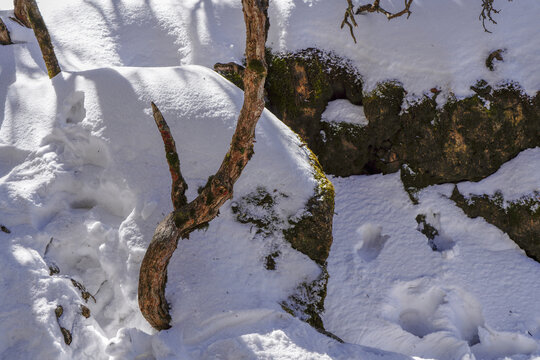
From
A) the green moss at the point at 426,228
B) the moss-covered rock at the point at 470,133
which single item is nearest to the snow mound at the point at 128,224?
the green moss at the point at 426,228

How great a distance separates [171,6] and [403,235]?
5705 millimetres

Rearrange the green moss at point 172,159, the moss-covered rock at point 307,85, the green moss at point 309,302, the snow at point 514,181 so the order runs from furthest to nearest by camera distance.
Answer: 1. the moss-covered rock at point 307,85
2. the snow at point 514,181
3. the green moss at point 309,302
4. the green moss at point 172,159

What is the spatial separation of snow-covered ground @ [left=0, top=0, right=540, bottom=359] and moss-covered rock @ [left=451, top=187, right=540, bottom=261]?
16 cm

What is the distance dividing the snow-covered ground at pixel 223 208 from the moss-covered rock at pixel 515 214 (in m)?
0.16

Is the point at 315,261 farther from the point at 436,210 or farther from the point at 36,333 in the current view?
the point at 436,210

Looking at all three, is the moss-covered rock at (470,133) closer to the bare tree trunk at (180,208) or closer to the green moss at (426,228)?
the green moss at (426,228)

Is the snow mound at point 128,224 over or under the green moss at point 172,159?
under

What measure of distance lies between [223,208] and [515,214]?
4.90 m

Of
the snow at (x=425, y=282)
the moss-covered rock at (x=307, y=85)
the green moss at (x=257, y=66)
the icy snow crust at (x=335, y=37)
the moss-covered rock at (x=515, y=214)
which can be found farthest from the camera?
the moss-covered rock at (x=307, y=85)

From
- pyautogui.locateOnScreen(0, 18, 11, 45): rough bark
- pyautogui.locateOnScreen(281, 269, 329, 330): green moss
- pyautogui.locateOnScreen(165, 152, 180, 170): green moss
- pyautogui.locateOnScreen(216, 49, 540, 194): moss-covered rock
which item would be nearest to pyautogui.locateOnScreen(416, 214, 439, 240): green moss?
pyautogui.locateOnScreen(216, 49, 540, 194): moss-covered rock

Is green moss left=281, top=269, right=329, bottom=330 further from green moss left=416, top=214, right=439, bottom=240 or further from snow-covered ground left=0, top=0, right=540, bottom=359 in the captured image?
green moss left=416, top=214, right=439, bottom=240

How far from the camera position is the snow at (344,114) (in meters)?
7.29

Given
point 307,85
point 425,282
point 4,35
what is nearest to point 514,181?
point 425,282

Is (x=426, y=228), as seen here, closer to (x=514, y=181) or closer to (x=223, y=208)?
(x=514, y=181)
